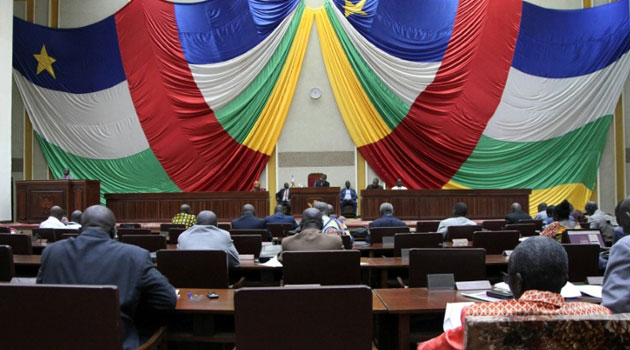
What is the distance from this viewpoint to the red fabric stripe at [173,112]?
39.7 feet

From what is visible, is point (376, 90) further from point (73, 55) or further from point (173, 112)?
point (73, 55)

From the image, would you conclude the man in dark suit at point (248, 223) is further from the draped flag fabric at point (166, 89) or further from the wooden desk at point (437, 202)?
the draped flag fabric at point (166, 89)

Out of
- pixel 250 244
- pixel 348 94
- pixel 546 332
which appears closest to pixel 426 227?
pixel 250 244

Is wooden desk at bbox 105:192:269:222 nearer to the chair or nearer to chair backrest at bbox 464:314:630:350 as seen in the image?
the chair

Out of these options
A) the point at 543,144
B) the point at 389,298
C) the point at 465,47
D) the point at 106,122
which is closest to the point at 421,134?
the point at 465,47

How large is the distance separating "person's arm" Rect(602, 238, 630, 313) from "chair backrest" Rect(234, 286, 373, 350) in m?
0.96

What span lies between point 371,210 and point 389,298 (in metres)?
7.96

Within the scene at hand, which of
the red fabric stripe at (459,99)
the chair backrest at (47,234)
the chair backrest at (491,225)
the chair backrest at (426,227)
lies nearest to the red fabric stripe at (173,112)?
the red fabric stripe at (459,99)

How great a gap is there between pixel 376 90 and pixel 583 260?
901 cm

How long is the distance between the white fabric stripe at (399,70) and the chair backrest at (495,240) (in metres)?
7.87

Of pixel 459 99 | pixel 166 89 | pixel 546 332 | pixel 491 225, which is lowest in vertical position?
pixel 491 225

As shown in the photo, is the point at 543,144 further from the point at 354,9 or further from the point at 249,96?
the point at 249,96

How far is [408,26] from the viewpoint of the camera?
12.1 meters

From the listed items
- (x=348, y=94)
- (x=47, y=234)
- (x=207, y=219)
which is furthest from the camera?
(x=348, y=94)
